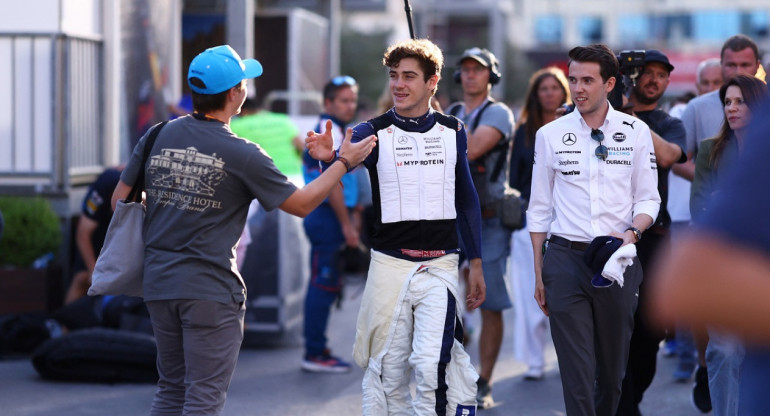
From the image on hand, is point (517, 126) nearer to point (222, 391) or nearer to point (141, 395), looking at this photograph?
point (141, 395)

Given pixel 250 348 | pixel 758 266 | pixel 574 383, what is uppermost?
pixel 758 266

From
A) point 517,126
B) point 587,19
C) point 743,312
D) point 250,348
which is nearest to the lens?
point 743,312

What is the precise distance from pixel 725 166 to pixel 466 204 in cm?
139

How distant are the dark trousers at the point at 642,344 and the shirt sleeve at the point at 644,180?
79 centimetres

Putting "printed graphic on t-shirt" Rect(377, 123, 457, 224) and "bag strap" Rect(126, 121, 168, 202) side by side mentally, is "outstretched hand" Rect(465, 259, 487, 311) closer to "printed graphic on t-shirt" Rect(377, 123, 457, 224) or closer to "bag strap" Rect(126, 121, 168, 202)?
"printed graphic on t-shirt" Rect(377, 123, 457, 224)

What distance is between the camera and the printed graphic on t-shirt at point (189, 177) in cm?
449

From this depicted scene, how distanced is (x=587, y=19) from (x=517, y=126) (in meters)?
70.7

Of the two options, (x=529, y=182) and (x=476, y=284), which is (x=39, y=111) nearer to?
(x=529, y=182)

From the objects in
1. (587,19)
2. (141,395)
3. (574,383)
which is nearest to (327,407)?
(141,395)

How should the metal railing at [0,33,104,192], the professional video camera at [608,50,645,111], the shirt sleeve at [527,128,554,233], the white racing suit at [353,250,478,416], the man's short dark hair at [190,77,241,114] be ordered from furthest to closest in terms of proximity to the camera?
the metal railing at [0,33,104,192] → the professional video camera at [608,50,645,111] → the shirt sleeve at [527,128,554,233] → the white racing suit at [353,250,478,416] → the man's short dark hair at [190,77,241,114]

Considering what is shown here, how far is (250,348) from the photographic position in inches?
363

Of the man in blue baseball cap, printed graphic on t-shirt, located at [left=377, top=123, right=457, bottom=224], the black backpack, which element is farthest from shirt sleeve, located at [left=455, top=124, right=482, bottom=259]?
the black backpack

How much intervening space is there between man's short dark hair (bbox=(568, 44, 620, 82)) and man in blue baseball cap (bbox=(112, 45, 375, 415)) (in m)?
1.39

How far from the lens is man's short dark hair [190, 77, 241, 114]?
15.1ft
